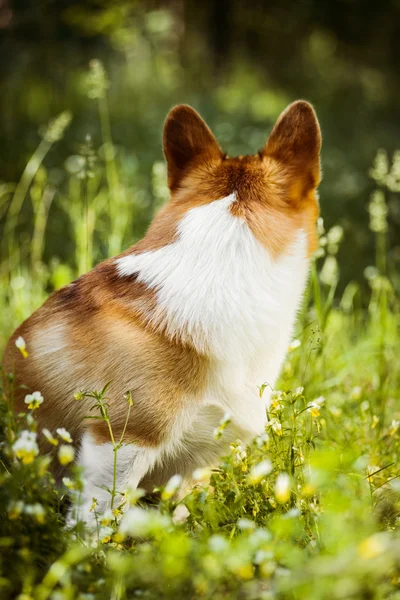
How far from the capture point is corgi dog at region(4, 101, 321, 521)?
189cm

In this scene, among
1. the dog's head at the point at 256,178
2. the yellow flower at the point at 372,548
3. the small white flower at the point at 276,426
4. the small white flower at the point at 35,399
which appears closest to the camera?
the yellow flower at the point at 372,548

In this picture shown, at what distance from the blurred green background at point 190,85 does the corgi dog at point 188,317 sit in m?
2.52

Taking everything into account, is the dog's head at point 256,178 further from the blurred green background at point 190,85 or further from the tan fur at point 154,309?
the blurred green background at point 190,85

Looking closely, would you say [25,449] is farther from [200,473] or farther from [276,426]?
[276,426]

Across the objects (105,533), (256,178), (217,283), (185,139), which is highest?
(185,139)

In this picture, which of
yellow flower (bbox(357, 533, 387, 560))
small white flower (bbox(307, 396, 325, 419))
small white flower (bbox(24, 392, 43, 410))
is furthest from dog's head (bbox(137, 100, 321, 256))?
yellow flower (bbox(357, 533, 387, 560))

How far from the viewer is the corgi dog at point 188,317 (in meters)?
1.89

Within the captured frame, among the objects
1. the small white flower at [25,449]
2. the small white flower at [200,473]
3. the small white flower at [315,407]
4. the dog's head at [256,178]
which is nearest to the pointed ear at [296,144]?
the dog's head at [256,178]

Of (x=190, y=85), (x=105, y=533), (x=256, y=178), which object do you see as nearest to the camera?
(x=105, y=533)

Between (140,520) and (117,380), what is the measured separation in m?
0.75

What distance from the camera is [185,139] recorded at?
225 centimetres

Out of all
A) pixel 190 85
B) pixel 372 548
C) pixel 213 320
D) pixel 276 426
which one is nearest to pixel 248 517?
pixel 276 426

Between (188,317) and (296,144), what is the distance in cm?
76

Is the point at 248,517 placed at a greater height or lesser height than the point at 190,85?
lesser
